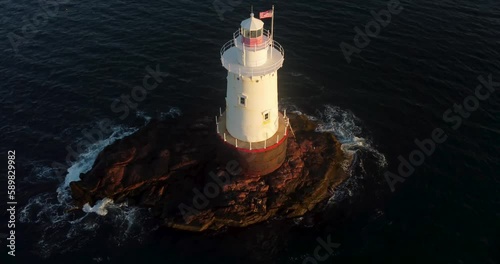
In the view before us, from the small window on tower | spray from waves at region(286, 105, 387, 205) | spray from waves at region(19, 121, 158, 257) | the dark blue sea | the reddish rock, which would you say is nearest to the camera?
the small window on tower

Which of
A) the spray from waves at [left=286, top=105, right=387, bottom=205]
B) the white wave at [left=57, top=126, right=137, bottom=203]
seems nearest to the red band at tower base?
the spray from waves at [left=286, top=105, right=387, bottom=205]

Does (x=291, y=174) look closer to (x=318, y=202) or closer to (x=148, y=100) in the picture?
(x=318, y=202)

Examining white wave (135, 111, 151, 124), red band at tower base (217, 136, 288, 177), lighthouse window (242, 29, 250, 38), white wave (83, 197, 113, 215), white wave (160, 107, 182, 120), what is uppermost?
lighthouse window (242, 29, 250, 38)

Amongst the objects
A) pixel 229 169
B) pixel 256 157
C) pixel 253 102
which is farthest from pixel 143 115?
pixel 253 102

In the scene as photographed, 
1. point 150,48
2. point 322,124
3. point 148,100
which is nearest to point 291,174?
point 322,124

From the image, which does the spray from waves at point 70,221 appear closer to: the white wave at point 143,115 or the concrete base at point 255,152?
the concrete base at point 255,152

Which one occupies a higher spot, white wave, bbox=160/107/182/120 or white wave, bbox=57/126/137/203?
white wave, bbox=160/107/182/120

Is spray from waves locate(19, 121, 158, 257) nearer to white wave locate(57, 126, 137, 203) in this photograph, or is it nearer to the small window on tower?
white wave locate(57, 126, 137, 203)
